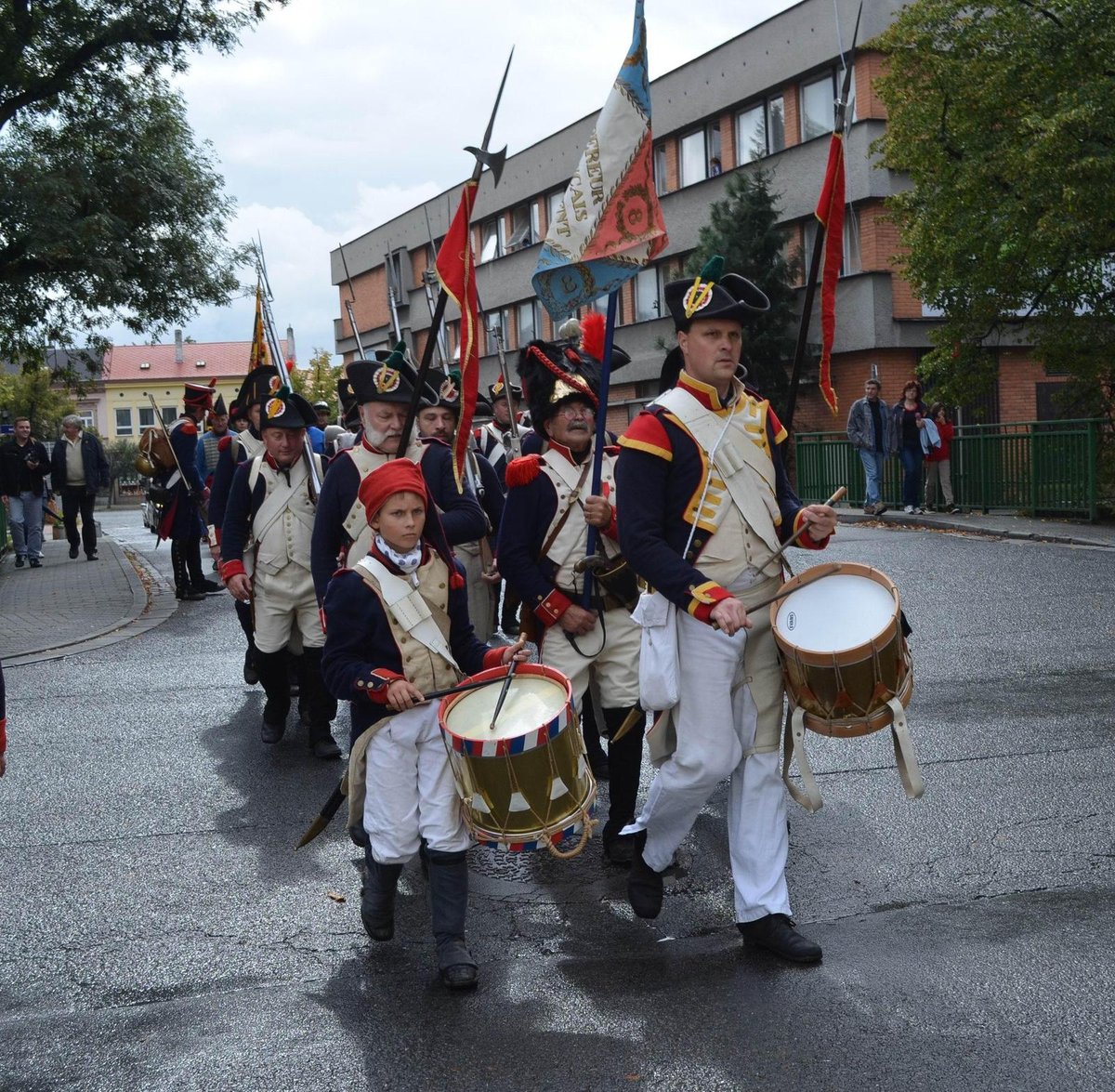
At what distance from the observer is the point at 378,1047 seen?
4016 mm

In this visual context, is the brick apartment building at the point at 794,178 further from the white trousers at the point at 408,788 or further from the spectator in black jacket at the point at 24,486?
the white trousers at the point at 408,788

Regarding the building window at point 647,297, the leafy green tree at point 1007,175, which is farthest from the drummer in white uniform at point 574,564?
the building window at point 647,297

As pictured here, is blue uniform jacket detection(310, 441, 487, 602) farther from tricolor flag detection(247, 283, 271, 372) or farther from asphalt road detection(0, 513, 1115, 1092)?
tricolor flag detection(247, 283, 271, 372)

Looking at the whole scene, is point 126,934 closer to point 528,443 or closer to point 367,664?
point 367,664

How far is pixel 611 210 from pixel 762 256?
29.8 meters

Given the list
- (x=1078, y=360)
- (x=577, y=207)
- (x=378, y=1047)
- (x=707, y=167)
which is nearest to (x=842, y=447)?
(x=1078, y=360)

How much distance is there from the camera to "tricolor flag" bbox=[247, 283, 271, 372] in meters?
9.37

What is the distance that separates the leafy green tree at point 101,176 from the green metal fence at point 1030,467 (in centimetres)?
1211

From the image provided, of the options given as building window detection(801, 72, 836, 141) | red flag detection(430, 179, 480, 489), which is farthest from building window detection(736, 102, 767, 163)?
red flag detection(430, 179, 480, 489)

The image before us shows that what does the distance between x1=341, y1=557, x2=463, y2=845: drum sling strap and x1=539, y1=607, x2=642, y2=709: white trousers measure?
33.8 inches

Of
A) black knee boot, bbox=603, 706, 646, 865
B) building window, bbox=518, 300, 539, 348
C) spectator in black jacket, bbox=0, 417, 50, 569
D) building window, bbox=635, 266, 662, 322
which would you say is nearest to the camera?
black knee boot, bbox=603, 706, 646, 865

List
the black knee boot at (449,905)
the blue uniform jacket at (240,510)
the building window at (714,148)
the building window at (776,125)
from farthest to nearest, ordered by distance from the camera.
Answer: the building window at (714,148)
the building window at (776,125)
the blue uniform jacket at (240,510)
the black knee boot at (449,905)

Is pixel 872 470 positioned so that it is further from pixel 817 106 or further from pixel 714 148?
pixel 714 148

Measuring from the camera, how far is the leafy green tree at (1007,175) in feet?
61.6
